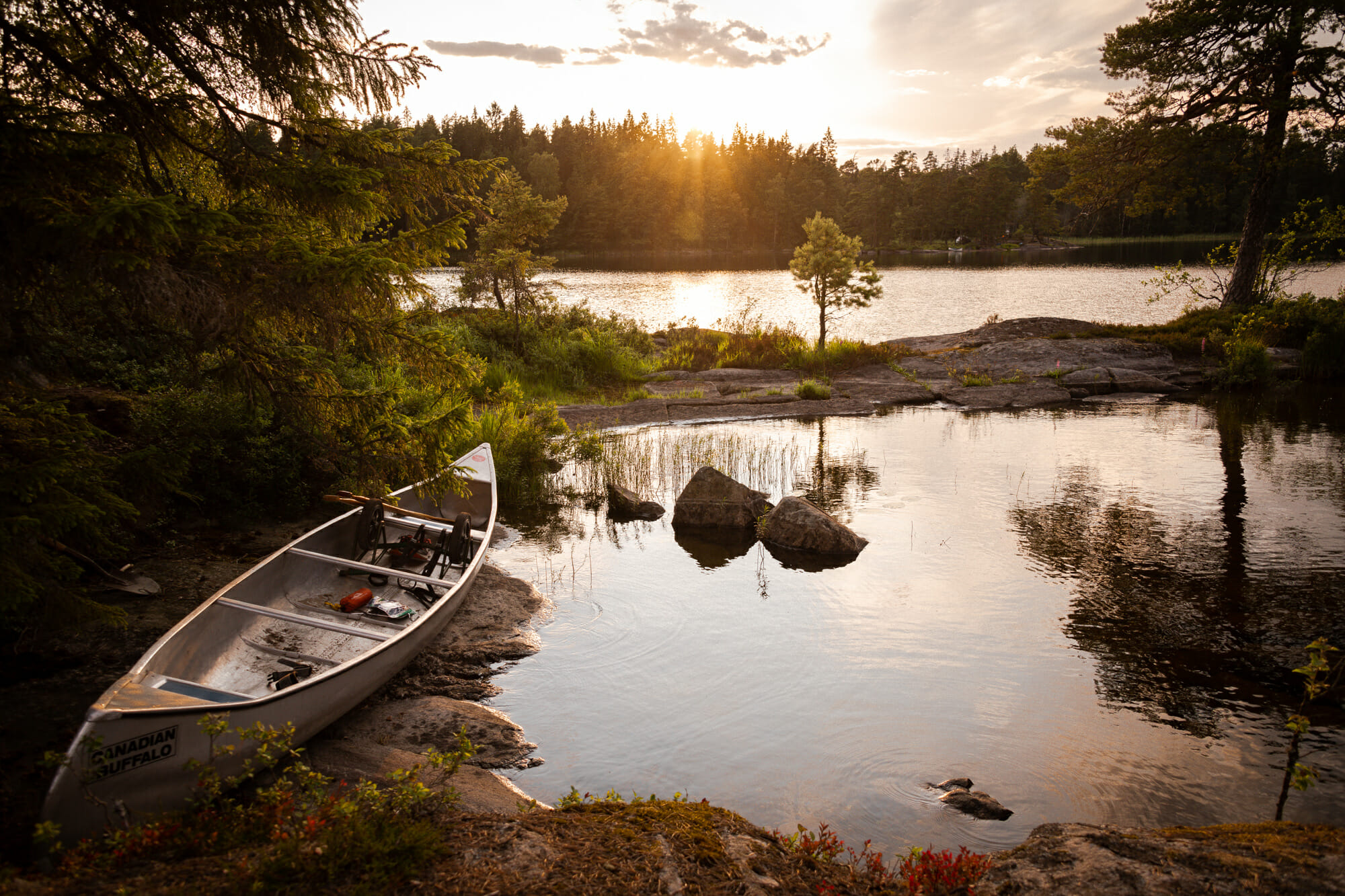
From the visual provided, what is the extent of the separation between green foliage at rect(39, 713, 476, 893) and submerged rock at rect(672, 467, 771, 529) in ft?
23.9

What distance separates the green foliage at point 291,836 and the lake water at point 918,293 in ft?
56.9

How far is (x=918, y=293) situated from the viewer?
48469 millimetres

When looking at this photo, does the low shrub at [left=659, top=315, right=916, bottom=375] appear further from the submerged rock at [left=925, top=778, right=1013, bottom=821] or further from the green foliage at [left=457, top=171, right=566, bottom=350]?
the submerged rock at [left=925, top=778, right=1013, bottom=821]

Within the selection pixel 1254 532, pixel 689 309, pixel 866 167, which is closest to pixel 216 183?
pixel 1254 532

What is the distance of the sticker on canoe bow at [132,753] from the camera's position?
4.16 m

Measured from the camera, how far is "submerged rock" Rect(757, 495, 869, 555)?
10695 mm

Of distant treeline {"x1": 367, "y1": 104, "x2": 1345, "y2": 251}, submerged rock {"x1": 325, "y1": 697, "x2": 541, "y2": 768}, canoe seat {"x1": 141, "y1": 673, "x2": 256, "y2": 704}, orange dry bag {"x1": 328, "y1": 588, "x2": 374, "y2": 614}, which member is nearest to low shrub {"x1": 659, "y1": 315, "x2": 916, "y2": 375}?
orange dry bag {"x1": 328, "y1": 588, "x2": 374, "y2": 614}

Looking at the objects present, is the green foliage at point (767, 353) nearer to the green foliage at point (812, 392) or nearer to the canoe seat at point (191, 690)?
→ the green foliage at point (812, 392)

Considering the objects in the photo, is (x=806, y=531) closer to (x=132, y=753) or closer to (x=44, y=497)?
(x=132, y=753)

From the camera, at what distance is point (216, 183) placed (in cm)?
737

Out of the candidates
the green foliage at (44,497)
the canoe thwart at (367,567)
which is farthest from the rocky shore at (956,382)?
the green foliage at (44,497)

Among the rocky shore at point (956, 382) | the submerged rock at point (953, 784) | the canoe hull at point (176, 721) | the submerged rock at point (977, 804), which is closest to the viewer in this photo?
the canoe hull at point (176, 721)

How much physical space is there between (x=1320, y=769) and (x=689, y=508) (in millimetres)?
7902

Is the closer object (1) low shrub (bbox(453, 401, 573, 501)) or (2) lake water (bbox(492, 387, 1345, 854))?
(2) lake water (bbox(492, 387, 1345, 854))
